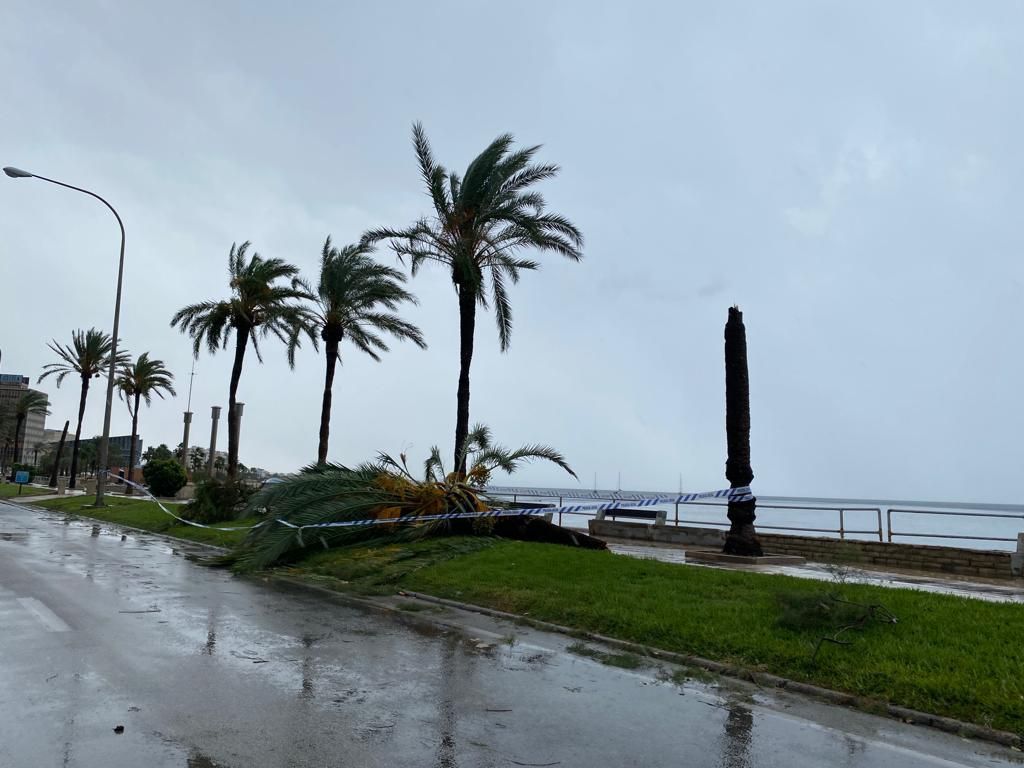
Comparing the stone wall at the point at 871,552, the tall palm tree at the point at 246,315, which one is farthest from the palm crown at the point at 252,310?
the stone wall at the point at 871,552

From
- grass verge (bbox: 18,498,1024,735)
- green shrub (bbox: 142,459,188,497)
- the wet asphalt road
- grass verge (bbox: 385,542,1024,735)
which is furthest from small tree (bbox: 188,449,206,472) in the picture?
the wet asphalt road

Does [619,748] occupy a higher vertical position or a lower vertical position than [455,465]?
lower

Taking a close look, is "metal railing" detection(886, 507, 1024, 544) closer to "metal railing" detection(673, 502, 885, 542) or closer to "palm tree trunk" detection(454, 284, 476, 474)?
"metal railing" detection(673, 502, 885, 542)

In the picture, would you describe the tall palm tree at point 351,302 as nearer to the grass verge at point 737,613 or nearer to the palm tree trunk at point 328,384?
the palm tree trunk at point 328,384

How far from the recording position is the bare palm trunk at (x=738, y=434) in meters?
17.7

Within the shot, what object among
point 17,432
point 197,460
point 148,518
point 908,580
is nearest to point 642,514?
point 908,580

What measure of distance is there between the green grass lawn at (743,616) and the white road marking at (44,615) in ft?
15.2

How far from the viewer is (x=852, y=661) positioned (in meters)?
7.25

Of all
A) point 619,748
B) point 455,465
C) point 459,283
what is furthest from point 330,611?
point 459,283

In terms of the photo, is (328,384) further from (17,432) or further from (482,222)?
(17,432)

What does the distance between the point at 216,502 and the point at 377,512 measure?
1131 cm

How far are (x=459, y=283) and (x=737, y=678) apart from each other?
15.2 metres

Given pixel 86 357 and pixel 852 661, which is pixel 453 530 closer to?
pixel 852 661

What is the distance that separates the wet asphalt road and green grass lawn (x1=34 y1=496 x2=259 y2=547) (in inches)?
403
